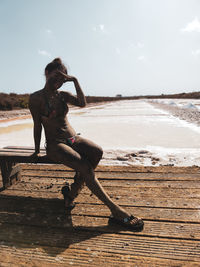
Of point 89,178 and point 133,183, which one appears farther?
point 133,183

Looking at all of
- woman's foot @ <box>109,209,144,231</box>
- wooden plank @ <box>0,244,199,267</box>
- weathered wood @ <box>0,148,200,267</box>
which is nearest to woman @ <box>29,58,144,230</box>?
weathered wood @ <box>0,148,200,267</box>

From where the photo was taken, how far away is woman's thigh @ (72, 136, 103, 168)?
7.56 ft

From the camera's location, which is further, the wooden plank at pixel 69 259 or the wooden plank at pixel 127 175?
the wooden plank at pixel 127 175

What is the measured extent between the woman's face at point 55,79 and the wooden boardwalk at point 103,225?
4.62 feet

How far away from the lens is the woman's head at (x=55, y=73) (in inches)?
91.2

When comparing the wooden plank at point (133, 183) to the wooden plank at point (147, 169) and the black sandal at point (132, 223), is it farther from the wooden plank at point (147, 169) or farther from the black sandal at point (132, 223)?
the black sandal at point (132, 223)

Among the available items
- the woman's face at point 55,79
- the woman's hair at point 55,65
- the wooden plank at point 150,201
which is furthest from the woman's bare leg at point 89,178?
the woman's hair at point 55,65

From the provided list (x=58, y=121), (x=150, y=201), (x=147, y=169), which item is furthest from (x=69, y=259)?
(x=147, y=169)

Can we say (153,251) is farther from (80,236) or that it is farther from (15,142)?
(15,142)

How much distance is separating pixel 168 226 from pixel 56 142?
1.42 m

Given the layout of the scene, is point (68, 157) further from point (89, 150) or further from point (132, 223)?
point (132, 223)

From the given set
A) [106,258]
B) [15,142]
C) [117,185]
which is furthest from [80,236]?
[15,142]

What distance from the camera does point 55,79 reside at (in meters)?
2.35

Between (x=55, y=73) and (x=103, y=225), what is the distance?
1.69 metres
